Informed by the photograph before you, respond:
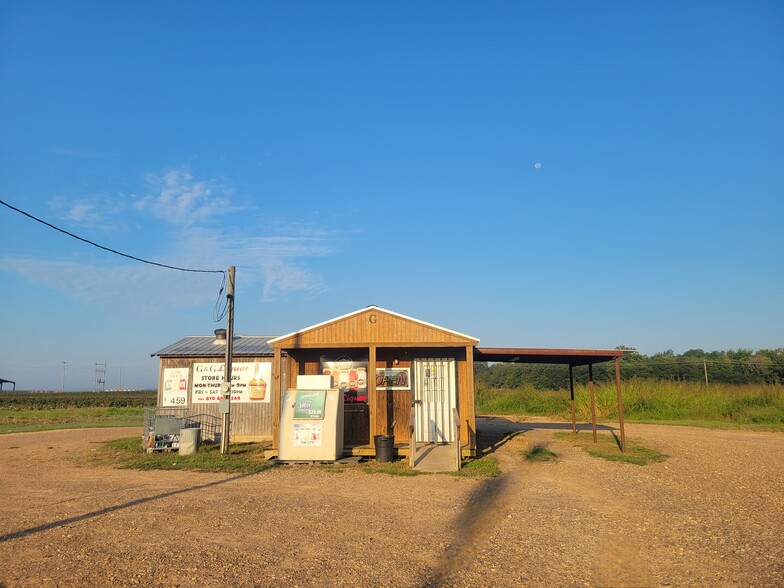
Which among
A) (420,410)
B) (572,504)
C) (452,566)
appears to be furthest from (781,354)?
(452,566)

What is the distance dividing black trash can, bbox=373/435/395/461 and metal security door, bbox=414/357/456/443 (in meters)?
1.48

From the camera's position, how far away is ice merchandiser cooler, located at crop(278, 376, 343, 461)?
530 inches

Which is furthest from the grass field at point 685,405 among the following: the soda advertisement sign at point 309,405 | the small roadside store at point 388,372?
the soda advertisement sign at point 309,405

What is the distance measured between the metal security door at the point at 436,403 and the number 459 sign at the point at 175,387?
802 centimetres

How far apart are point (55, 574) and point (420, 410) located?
10499 mm

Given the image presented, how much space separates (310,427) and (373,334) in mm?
2842

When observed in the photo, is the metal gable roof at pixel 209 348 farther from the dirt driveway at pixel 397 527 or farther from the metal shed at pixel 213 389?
the dirt driveway at pixel 397 527

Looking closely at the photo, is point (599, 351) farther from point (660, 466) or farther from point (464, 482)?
point (464, 482)

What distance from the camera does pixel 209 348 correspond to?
18844 mm

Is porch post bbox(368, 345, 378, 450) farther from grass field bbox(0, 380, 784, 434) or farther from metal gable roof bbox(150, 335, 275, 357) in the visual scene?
grass field bbox(0, 380, 784, 434)

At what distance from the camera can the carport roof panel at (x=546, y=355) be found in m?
15.1

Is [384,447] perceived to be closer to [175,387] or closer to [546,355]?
[546,355]

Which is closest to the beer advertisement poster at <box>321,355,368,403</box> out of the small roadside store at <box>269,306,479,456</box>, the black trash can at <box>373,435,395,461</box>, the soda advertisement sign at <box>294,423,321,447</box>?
the small roadside store at <box>269,306,479,456</box>

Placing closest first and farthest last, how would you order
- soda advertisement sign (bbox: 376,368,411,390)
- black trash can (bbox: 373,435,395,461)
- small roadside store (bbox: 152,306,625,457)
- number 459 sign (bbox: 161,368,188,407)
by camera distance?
black trash can (bbox: 373,435,395,461)
small roadside store (bbox: 152,306,625,457)
soda advertisement sign (bbox: 376,368,411,390)
number 459 sign (bbox: 161,368,188,407)
